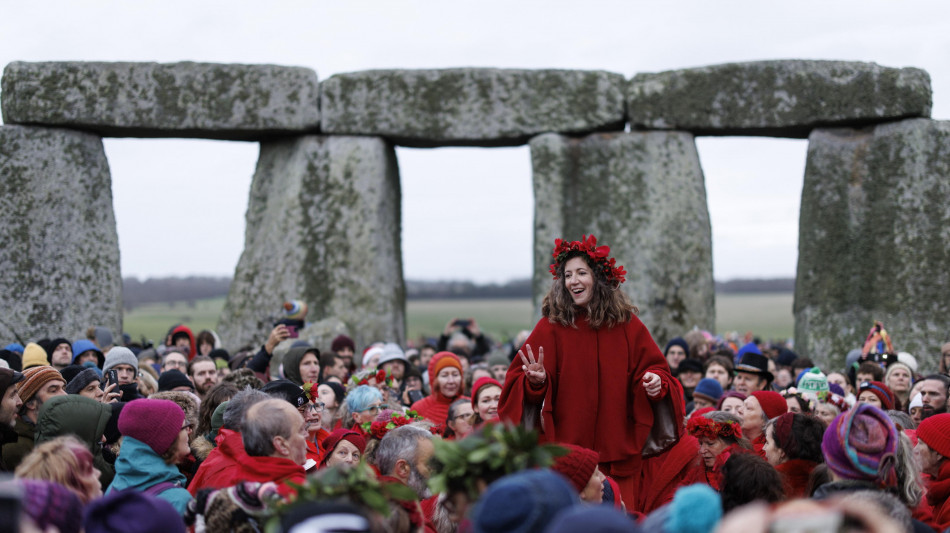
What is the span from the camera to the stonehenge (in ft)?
37.6

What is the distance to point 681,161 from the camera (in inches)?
468

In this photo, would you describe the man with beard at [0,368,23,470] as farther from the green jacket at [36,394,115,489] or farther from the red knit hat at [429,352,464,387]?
the red knit hat at [429,352,464,387]

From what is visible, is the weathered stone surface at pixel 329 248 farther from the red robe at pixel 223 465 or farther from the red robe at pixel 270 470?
the red robe at pixel 270 470

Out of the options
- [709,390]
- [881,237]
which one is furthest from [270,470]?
[881,237]

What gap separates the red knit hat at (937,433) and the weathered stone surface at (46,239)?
9.91 metres

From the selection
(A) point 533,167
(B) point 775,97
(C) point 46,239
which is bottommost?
(C) point 46,239

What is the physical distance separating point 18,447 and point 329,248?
736 centimetres

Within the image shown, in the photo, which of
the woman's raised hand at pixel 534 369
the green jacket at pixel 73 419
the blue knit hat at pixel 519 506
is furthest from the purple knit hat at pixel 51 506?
the woman's raised hand at pixel 534 369

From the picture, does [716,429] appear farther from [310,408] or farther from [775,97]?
[775,97]

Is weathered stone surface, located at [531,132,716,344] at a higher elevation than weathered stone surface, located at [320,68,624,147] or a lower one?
lower

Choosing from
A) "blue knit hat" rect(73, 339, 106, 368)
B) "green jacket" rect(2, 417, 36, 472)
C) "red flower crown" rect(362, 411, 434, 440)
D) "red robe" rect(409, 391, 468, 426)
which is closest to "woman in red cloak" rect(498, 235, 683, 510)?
"red flower crown" rect(362, 411, 434, 440)

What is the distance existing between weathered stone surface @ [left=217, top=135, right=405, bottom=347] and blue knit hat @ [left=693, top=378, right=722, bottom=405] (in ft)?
18.6

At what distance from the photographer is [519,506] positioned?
7.91 ft

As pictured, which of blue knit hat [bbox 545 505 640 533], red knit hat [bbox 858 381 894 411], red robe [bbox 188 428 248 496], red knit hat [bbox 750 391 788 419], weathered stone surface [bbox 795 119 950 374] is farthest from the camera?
weathered stone surface [bbox 795 119 950 374]
